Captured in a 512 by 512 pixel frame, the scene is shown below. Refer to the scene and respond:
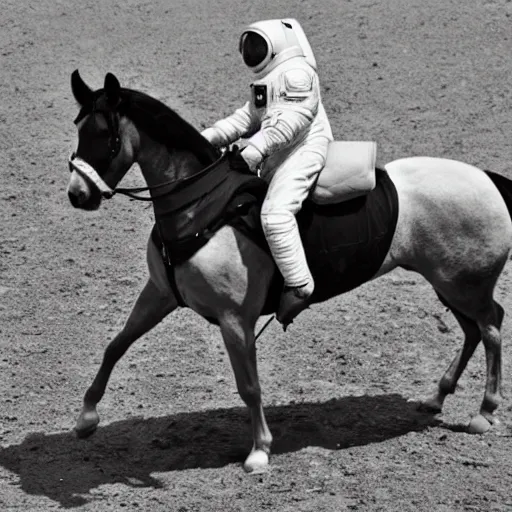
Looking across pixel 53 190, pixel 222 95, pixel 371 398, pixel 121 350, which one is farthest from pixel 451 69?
pixel 121 350

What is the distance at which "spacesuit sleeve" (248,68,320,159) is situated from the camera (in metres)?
7.88

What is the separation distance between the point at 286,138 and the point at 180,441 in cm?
221

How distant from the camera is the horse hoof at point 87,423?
28.2ft

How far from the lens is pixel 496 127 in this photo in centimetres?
1413

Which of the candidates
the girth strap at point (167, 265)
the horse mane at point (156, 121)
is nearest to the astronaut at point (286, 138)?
the horse mane at point (156, 121)

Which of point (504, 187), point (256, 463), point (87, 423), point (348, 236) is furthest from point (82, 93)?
point (504, 187)

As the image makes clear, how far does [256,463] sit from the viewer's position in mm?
8266

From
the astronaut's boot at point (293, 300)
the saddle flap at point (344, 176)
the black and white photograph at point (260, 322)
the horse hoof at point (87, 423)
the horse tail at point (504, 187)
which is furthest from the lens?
the horse tail at point (504, 187)

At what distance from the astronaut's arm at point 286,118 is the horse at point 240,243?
330 mm

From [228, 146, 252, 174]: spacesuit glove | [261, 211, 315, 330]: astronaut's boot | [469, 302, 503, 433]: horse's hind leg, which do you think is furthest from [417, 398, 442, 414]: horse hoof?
[228, 146, 252, 174]: spacesuit glove

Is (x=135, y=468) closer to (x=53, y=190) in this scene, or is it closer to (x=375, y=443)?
(x=375, y=443)

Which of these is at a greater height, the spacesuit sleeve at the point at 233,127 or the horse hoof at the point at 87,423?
the spacesuit sleeve at the point at 233,127

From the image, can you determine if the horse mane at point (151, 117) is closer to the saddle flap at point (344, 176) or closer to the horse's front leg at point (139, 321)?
the horse's front leg at point (139, 321)

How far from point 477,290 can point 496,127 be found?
223 inches
